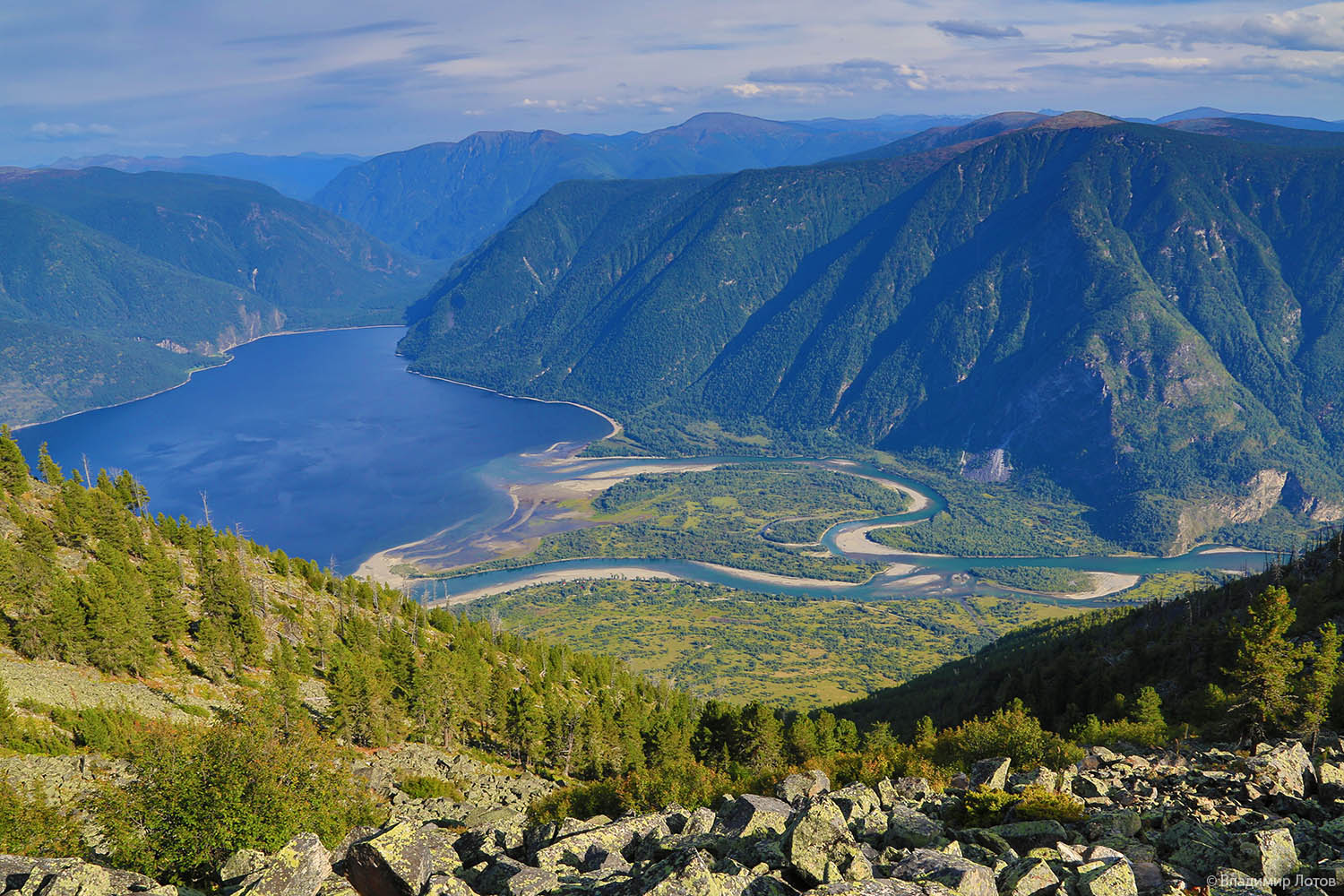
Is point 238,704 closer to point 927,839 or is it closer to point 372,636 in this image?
point 372,636

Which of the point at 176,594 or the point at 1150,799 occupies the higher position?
the point at 1150,799

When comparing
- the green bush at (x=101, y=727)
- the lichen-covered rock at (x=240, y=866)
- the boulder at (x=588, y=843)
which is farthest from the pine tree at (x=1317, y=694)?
the green bush at (x=101, y=727)

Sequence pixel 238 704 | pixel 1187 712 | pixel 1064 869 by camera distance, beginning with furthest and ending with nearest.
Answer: pixel 238 704, pixel 1187 712, pixel 1064 869

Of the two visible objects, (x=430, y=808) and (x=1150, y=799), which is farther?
(x=430, y=808)

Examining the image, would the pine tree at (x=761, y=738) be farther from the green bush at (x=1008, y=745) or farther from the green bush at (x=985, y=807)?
the green bush at (x=985, y=807)

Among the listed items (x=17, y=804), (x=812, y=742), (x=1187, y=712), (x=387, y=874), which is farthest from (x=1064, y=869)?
(x=812, y=742)

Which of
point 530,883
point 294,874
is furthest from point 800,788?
point 294,874

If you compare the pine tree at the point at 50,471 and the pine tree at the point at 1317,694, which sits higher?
the pine tree at the point at 1317,694
